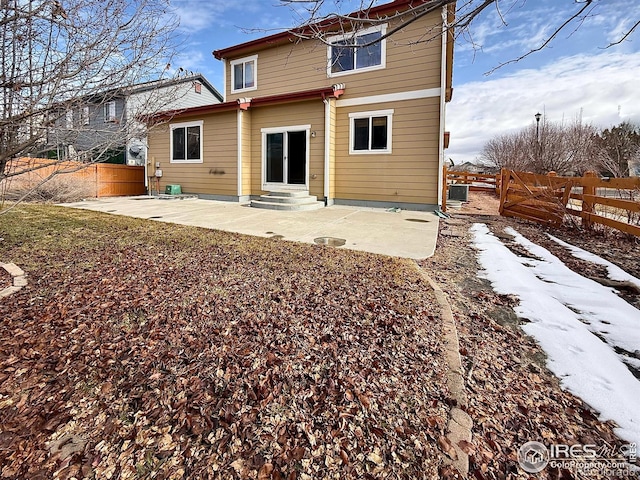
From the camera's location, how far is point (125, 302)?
289cm

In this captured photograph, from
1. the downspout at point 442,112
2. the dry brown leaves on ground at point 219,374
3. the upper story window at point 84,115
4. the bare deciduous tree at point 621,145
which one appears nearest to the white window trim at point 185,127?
the downspout at point 442,112

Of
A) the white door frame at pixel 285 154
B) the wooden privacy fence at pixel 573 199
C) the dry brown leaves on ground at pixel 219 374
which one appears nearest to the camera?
the dry brown leaves on ground at pixel 219 374

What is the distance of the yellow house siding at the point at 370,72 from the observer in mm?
9109

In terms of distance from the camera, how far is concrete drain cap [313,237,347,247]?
5.25m

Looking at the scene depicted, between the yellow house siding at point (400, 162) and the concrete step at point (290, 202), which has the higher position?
the yellow house siding at point (400, 162)

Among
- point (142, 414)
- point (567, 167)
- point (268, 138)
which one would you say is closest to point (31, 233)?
point (142, 414)

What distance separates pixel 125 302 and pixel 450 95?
11.7 m

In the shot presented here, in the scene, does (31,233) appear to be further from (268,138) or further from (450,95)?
(450,95)

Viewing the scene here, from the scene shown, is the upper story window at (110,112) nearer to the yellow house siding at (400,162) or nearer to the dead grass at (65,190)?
the dead grass at (65,190)

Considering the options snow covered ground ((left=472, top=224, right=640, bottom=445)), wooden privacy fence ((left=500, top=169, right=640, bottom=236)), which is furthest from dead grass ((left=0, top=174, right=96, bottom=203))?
wooden privacy fence ((left=500, top=169, right=640, bottom=236))

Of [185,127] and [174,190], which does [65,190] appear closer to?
[174,190]

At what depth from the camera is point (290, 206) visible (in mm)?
9094

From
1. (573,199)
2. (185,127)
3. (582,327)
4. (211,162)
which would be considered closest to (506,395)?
(582,327)

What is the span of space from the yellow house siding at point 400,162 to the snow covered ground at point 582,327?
5094 millimetres
